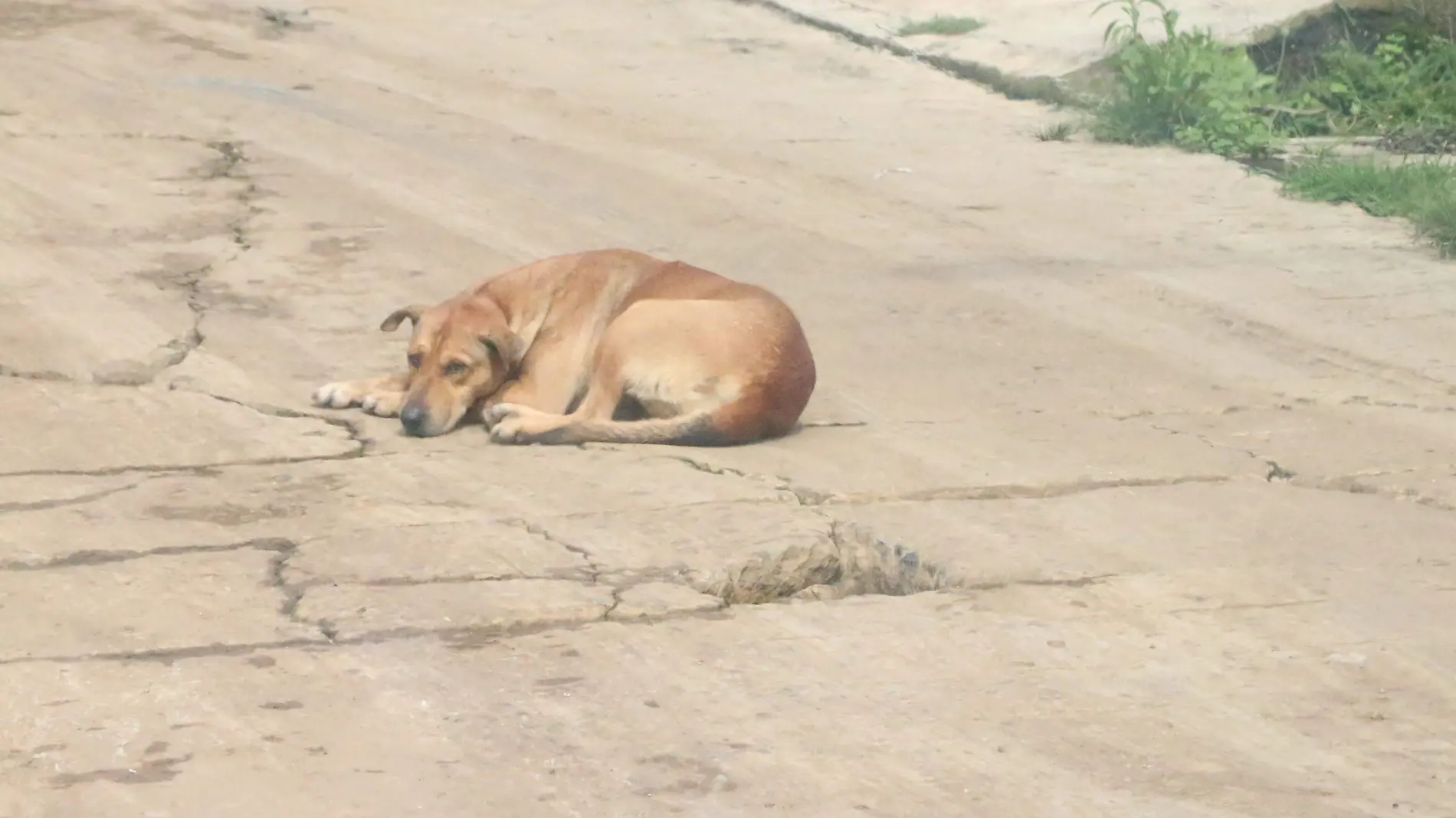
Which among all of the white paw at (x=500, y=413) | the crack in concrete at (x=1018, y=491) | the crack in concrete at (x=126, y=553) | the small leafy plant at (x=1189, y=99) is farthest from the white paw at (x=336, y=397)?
the small leafy plant at (x=1189, y=99)

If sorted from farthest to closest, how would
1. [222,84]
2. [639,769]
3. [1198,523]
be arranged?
[222,84] → [1198,523] → [639,769]

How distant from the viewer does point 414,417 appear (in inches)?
217

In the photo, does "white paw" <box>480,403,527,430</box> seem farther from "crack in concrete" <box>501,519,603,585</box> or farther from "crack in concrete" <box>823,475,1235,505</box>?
"crack in concrete" <box>823,475,1235,505</box>

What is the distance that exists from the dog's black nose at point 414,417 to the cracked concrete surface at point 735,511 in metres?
0.10

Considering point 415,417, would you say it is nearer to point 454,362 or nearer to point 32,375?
point 454,362

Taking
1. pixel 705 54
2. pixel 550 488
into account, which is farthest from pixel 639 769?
pixel 705 54

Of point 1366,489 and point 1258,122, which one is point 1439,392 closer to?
point 1366,489

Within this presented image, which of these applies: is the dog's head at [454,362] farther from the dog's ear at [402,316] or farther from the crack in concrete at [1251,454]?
the crack in concrete at [1251,454]

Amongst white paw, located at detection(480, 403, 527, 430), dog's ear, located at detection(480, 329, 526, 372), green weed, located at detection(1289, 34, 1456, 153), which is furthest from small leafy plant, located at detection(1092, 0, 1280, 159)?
white paw, located at detection(480, 403, 527, 430)

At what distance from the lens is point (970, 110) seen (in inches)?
457

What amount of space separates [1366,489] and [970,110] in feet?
21.8

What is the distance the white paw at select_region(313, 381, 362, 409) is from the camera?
227 inches

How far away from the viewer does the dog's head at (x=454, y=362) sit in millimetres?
5559

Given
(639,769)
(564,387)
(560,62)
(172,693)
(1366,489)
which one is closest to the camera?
(639,769)
